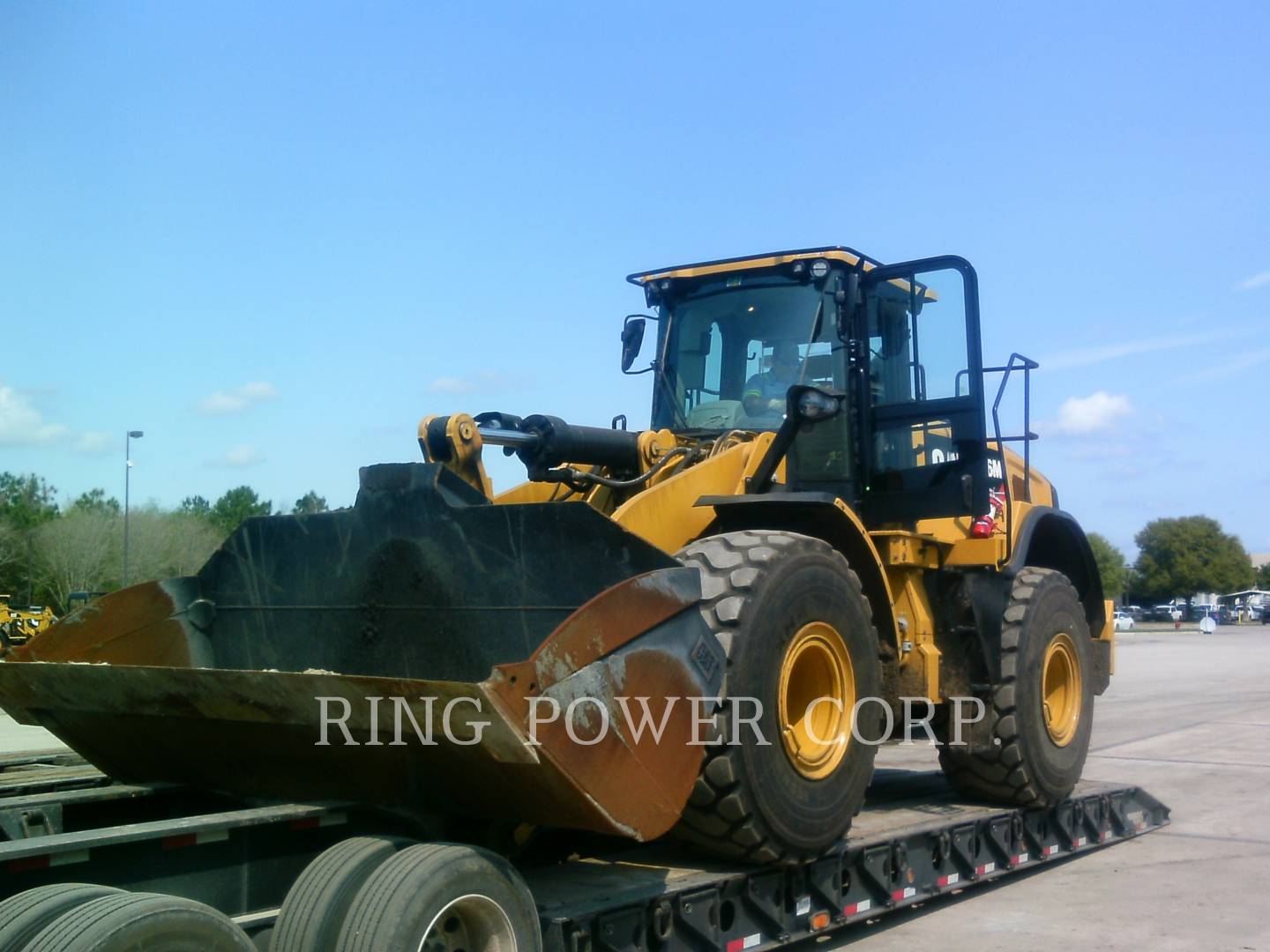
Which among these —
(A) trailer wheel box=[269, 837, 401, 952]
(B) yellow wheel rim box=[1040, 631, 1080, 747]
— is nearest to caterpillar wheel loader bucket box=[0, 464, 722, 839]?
(A) trailer wheel box=[269, 837, 401, 952]

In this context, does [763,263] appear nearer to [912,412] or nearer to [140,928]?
[912,412]

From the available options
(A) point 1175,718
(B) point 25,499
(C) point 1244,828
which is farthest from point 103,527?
(C) point 1244,828

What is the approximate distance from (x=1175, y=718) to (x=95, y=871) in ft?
57.3

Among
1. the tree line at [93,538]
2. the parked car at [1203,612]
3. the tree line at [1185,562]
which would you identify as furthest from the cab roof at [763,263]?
the tree line at [1185,562]

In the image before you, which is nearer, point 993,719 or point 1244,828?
point 993,719

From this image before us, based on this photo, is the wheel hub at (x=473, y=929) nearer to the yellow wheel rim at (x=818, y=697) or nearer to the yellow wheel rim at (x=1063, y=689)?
the yellow wheel rim at (x=818, y=697)

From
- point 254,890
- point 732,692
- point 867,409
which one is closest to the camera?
point 254,890

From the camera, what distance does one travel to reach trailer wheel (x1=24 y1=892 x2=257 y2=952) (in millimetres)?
3439

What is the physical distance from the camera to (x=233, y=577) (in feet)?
20.4

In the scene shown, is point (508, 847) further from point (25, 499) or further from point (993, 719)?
point (25, 499)

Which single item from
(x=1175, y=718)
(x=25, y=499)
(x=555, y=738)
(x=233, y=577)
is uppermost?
(x=25, y=499)

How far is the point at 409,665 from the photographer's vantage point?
223 inches

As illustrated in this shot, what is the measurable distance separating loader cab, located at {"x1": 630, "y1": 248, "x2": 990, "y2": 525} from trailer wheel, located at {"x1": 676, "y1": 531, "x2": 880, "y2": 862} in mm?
1204

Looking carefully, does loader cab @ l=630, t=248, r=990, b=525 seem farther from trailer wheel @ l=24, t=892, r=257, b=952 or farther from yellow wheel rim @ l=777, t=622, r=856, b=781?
trailer wheel @ l=24, t=892, r=257, b=952
